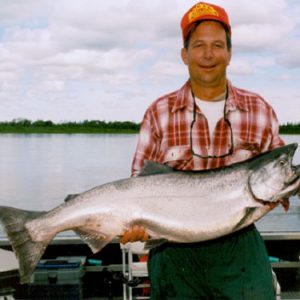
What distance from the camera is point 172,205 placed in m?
4.00

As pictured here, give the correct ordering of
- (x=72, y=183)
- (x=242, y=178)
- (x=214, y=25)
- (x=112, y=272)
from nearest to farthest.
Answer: (x=242, y=178), (x=214, y=25), (x=112, y=272), (x=72, y=183)

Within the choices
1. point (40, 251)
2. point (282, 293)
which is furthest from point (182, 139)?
point (282, 293)

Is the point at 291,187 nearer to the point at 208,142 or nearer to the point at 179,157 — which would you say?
the point at 208,142

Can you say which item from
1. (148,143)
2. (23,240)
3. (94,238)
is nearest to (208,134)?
(148,143)

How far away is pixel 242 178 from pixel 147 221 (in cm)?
71

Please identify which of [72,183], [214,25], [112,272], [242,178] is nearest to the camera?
[242,178]

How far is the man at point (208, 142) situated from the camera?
13.5ft

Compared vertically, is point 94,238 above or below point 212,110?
below

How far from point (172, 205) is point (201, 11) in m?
1.43

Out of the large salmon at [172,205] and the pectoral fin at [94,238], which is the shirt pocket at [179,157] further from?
the pectoral fin at [94,238]

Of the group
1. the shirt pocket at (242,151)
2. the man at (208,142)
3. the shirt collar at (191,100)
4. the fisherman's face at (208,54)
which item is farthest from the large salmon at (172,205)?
the fisherman's face at (208,54)

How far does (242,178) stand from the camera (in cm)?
396

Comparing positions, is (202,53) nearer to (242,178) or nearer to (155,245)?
(242,178)

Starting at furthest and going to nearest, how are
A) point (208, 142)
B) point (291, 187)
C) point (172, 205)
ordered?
point (208, 142), point (172, 205), point (291, 187)
